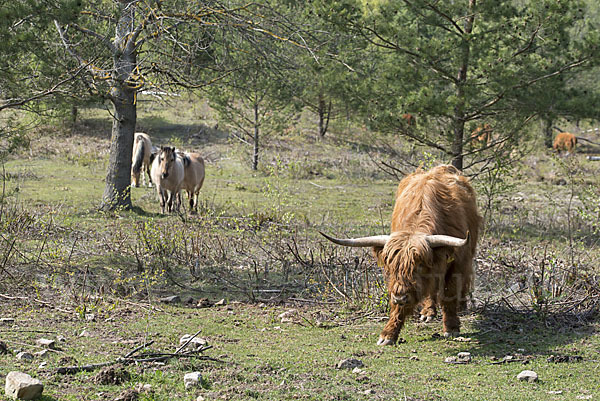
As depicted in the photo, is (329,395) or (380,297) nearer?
(329,395)

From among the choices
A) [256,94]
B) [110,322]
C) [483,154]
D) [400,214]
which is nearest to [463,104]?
[483,154]

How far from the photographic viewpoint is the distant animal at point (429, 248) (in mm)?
6141

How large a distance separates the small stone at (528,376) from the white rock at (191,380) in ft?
8.85

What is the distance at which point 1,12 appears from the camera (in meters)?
7.26

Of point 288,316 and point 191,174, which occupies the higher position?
point 191,174

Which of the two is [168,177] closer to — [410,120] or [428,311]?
[410,120]

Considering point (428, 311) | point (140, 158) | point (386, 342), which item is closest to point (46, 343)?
point (386, 342)

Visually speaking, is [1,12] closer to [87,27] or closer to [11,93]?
[11,93]

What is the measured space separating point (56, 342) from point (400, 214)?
12.5 feet

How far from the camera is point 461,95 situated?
13250mm

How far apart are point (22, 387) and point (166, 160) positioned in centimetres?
1169

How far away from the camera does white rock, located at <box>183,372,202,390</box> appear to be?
4.81 meters

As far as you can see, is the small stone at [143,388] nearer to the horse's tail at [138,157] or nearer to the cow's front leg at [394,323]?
the cow's front leg at [394,323]

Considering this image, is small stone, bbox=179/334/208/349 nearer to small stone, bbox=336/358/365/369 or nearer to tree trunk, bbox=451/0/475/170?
small stone, bbox=336/358/365/369
